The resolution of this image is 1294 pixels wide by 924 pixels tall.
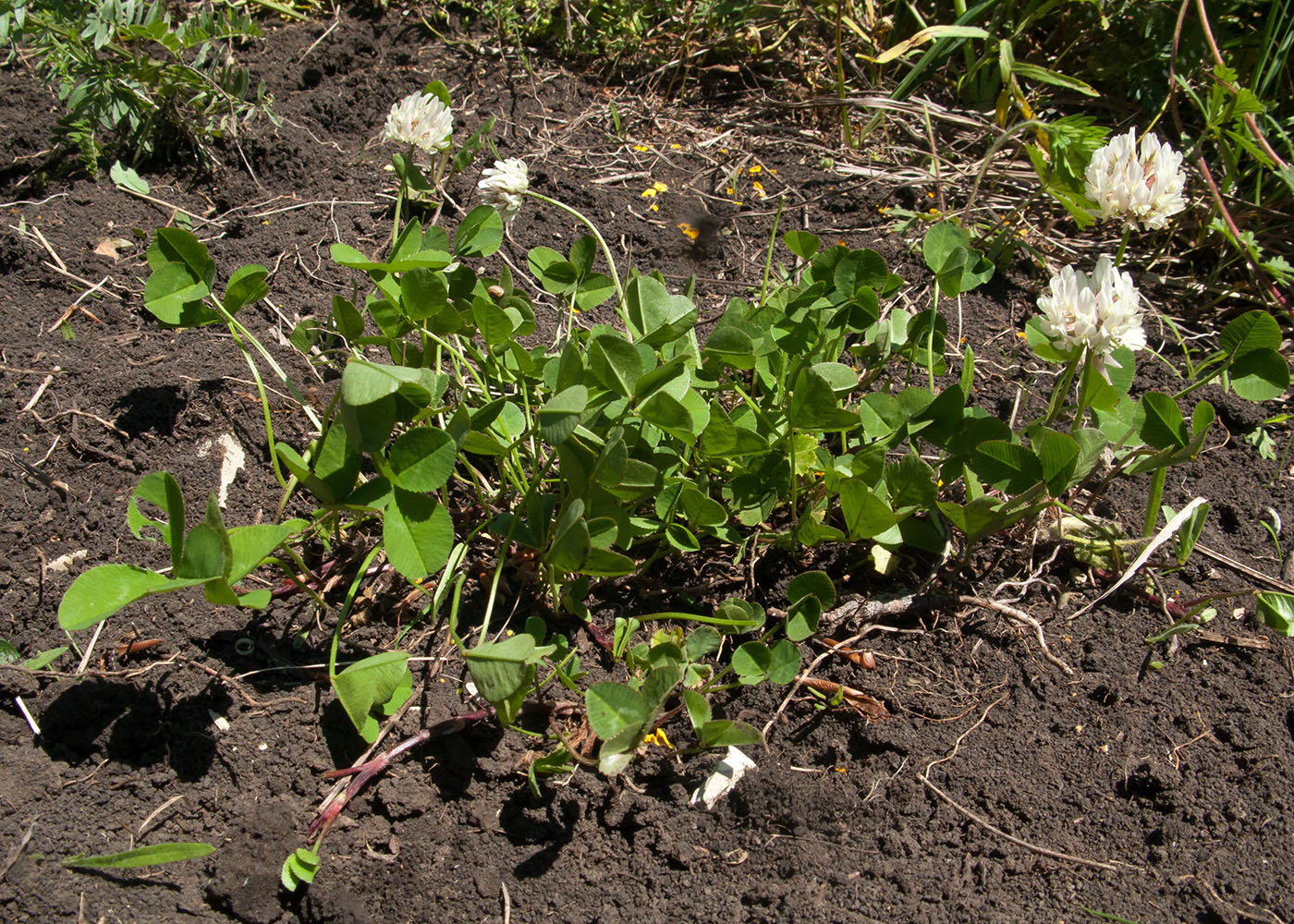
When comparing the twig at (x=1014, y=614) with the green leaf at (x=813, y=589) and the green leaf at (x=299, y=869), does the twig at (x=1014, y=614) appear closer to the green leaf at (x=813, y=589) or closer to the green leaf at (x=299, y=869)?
the green leaf at (x=813, y=589)

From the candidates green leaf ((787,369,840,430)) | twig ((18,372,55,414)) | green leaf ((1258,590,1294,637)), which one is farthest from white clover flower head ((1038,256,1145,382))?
twig ((18,372,55,414))

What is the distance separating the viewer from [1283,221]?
2.54 metres

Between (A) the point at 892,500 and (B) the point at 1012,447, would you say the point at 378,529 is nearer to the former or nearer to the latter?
(A) the point at 892,500

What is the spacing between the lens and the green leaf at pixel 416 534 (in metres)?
1.24

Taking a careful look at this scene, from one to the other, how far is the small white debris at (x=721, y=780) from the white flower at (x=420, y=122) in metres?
1.28

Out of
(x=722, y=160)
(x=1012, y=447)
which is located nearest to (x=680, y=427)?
(x=1012, y=447)

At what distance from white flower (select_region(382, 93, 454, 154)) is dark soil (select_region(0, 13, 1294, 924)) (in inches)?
19.3

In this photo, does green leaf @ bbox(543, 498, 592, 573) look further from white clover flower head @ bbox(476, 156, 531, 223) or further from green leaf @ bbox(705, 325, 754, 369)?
white clover flower head @ bbox(476, 156, 531, 223)

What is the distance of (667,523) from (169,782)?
0.86 metres

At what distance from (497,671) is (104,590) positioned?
20.7 inches

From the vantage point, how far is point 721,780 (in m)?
1.40

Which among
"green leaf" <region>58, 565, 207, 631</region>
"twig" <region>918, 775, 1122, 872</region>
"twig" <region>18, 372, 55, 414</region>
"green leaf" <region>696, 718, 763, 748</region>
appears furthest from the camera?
"twig" <region>18, 372, 55, 414</region>

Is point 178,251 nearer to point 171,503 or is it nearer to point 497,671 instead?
point 171,503

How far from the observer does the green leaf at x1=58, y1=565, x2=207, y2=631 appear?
1.13 meters
